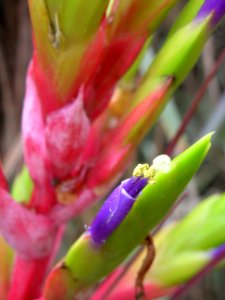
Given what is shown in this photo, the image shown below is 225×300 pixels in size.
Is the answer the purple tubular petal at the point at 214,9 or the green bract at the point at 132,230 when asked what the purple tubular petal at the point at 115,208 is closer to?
the green bract at the point at 132,230

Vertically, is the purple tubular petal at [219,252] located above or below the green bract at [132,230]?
below

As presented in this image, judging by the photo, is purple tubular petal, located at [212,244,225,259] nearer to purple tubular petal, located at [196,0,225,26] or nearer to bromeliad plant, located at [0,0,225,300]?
bromeliad plant, located at [0,0,225,300]

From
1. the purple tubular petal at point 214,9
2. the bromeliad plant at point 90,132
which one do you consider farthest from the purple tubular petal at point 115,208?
the purple tubular petal at point 214,9

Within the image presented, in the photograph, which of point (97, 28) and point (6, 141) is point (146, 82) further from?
point (6, 141)

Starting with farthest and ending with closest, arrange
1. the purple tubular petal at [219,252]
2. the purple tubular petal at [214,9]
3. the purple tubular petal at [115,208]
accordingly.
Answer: the purple tubular petal at [219,252] < the purple tubular petal at [214,9] < the purple tubular petal at [115,208]

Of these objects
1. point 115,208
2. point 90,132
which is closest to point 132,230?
point 115,208

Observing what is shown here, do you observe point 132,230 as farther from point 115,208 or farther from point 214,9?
point 214,9

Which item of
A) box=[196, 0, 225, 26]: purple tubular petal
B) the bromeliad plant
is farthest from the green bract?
box=[196, 0, 225, 26]: purple tubular petal

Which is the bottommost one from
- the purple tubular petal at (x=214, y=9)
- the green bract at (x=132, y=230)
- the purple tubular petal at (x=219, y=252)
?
the purple tubular petal at (x=219, y=252)
